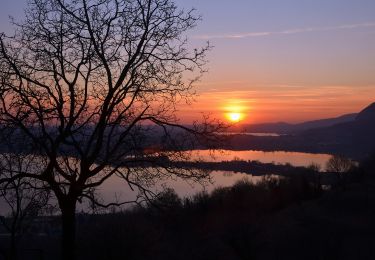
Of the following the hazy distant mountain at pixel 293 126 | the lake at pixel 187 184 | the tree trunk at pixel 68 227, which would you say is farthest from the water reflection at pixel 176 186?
the hazy distant mountain at pixel 293 126

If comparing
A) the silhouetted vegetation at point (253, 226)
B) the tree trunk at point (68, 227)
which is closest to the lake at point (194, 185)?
the silhouetted vegetation at point (253, 226)

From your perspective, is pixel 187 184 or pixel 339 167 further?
pixel 339 167

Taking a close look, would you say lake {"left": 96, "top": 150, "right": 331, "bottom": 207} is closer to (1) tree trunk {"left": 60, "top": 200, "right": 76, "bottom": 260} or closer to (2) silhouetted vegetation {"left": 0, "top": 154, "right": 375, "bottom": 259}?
(2) silhouetted vegetation {"left": 0, "top": 154, "right": 375, "bottom": 259}

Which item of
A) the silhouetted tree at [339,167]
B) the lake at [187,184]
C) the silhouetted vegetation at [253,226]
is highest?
the lake at [187,184]

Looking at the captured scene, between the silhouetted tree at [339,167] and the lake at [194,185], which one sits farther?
the silhouetted tree at [339,167]

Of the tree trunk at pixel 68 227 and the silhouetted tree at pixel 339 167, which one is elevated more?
the tree trunk at pixel 68 227

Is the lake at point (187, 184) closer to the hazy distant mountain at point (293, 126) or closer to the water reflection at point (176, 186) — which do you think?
the water reflection at point (176, 186)

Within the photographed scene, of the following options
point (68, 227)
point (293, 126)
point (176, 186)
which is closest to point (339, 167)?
point (176, 186)

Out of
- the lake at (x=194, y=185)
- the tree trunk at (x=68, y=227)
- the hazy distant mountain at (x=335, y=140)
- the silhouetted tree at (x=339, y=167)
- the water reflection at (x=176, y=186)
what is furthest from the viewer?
the hazy distant mountain at (x=335, y=140)

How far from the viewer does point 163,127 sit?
281 inches

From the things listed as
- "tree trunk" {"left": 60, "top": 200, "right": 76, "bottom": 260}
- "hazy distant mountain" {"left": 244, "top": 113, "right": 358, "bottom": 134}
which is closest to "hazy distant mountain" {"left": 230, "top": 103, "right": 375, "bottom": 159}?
"hazy distant mountain" {"left": 244, "top": 113, "right": 358, "bottom": 134}

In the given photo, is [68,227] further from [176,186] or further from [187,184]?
[176,186]

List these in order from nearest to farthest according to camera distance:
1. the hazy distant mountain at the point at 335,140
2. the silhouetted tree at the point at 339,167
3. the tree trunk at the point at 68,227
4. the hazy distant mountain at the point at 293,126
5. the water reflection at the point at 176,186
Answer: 1. the tree trunk at the point at 68,227
2. the water reflection at the point at 176,186
3. the silhouetted tree at the point at 339,167
4. the hazy distant mountain at the point at 335,140
5. the hazy distant mountain at the point at 293,126

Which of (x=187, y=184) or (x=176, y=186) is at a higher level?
(x=187, y=184)
